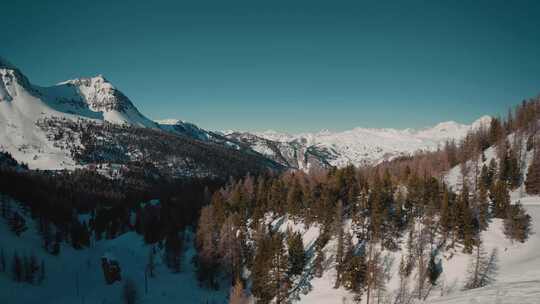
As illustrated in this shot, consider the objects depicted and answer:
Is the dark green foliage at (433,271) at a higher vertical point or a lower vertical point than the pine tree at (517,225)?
lower

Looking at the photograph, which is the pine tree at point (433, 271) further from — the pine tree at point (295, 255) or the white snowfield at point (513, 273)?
the pine tree at point (295, 255)

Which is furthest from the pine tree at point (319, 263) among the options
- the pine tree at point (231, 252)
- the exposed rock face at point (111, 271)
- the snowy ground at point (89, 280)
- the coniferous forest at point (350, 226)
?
the exposed rock face at point (111, 271)

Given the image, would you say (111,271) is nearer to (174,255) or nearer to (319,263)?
(174,255)

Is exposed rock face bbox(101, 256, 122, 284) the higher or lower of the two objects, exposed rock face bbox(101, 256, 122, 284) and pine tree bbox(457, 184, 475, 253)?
the lower

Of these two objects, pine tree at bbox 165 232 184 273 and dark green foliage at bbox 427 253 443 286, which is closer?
dark green foliage at bbox 427 253 443 286

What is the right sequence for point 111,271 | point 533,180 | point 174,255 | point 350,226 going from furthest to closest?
point 174,255 < point 111,271 < point 350,226 < point 533,180

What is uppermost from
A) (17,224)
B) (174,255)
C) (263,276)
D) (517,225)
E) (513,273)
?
(517,225)

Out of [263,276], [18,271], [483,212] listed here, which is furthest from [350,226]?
[18,271]

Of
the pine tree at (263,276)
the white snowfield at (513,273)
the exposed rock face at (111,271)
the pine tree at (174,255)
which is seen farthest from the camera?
the pine tree at (174,255)

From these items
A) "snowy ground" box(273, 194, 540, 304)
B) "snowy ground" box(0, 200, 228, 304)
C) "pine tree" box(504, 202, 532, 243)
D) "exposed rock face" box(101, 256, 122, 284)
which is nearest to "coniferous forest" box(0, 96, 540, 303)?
"pine tree" box(504, 202, 532, 243)

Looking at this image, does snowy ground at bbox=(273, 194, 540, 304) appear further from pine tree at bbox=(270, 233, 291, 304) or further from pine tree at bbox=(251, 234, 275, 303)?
pine tree at bbox=(251, 234, 275, 303)

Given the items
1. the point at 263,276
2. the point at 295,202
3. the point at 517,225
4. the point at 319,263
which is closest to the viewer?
the point at 517,225

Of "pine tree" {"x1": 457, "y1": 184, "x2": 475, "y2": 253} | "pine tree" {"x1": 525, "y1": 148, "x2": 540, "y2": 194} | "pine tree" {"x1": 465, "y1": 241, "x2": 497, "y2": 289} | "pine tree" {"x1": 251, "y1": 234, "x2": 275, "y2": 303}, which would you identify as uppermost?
"pine tree" {"x1": 525, "y1": 148, "x2": 540, "y2": 194}

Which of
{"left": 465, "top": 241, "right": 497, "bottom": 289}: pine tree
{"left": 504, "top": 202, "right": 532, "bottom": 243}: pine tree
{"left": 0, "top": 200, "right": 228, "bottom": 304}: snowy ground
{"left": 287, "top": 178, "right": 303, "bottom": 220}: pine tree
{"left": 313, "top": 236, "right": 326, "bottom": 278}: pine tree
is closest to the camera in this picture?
{"left": 465, "top": 241, "right": 497, "bottom": 289}: pine tree
